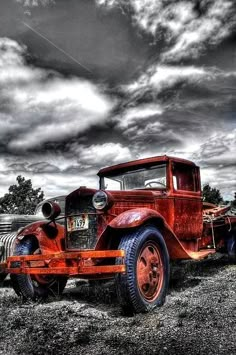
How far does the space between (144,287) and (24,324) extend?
1429 mm

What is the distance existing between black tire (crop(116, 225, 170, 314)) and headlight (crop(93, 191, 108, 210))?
20.8 inches

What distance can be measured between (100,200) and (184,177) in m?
2.03

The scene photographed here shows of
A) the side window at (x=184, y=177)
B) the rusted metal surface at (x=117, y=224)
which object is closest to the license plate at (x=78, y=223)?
the rusted metal surface at (x=117, y=224)

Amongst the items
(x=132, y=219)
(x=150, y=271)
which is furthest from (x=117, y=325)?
(x=132, y=219)

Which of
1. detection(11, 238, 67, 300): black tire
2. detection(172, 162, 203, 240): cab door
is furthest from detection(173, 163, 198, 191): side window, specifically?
detection(11, 238, 67, 300): black tire

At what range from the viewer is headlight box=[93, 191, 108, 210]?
4.53 m

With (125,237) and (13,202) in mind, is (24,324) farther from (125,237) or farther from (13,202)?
(13,202)

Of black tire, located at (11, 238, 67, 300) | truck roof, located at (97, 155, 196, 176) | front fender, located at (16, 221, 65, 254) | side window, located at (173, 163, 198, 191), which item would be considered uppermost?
truck roof, located at (97, 155, 196, 176)

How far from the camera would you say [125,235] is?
168 inches

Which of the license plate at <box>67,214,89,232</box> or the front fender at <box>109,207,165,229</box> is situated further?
the license plate at <box>67,214,89,232</box>

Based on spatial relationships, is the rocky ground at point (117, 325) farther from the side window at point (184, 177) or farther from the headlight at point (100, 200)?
the side window at point (184, 177)

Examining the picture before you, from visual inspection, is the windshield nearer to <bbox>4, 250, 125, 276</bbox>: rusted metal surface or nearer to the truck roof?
the truck roof

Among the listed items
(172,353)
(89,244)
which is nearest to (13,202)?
(89,244)

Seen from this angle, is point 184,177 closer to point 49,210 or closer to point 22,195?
point 49,210
